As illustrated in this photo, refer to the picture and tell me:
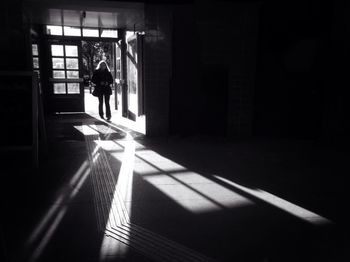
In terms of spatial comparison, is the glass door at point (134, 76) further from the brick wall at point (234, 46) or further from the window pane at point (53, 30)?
the window pane at point (53, 30)

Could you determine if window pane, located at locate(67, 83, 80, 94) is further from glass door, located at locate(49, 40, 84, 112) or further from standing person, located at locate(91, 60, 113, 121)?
standing person, located at locate(91, 60, 113, 121)

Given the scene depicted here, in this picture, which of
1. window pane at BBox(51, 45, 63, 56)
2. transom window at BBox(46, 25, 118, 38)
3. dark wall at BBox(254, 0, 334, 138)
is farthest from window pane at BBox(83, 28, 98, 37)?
dark wall at BBox(254, 0, 334, 138)

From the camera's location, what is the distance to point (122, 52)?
1041 cm

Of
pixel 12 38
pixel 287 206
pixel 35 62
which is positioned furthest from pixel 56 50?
pixel 287 206

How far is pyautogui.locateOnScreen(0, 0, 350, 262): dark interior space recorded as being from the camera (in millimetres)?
3098

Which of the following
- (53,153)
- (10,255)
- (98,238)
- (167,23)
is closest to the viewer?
(10,255)

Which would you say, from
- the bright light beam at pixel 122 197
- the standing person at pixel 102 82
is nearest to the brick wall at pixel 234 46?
the bright light beam at pixel 122 197

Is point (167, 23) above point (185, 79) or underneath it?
above

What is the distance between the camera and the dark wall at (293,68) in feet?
Answer: 23.2

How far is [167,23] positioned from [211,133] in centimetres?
261

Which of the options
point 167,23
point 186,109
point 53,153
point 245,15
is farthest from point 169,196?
point 245,15

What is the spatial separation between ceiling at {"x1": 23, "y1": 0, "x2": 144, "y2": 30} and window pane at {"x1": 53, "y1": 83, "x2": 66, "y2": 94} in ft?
6.73

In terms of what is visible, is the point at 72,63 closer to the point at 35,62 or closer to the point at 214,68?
the point at 35,62

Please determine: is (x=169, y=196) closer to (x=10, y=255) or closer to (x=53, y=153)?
(x=10, y=255)
